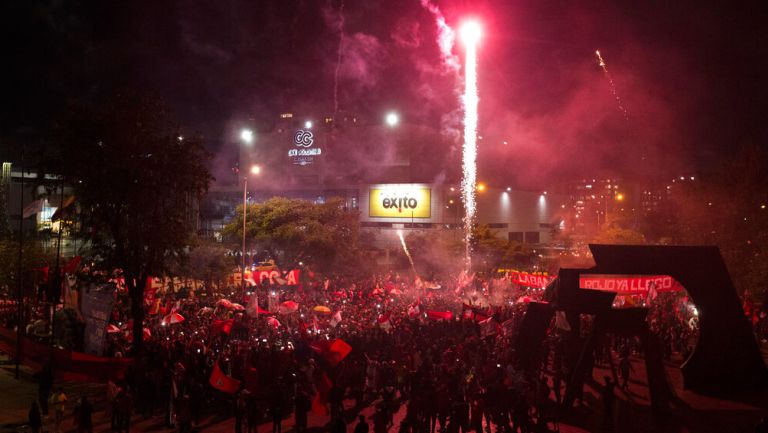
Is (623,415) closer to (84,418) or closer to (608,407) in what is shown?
(608,407)

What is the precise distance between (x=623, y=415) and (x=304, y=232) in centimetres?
3247

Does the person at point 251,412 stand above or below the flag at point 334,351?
below

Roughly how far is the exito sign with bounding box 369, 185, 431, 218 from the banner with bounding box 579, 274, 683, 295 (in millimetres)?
38840

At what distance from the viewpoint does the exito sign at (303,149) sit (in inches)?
3054

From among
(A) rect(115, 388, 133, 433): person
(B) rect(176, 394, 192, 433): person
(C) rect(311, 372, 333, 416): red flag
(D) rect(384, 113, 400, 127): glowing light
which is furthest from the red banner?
(D) rect(384, 113, 400, 127): glowing light

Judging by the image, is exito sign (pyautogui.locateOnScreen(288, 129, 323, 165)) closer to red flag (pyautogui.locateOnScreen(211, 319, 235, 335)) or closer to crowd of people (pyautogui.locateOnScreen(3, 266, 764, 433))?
crowd of people (pyautogui.locateOnScreen(3, 266, 764, 433))

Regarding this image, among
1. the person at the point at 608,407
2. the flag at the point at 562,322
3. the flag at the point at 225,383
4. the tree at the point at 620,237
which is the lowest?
the person at the point at 608,407

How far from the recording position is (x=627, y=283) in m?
29.2

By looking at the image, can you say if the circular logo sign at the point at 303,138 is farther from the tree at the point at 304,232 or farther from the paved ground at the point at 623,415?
the paved ground at the point at 623,415

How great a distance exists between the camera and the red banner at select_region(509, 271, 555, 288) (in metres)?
32.2

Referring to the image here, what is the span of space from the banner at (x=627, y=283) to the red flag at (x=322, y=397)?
18174 mm

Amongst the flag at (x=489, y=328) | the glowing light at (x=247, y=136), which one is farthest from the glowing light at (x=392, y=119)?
the flag at (x=489, y=328)

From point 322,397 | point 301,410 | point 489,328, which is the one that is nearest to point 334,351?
point 322,397

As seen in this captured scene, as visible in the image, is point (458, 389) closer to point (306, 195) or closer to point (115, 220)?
point (115, 220)
